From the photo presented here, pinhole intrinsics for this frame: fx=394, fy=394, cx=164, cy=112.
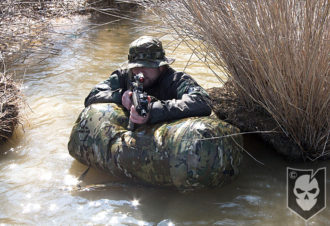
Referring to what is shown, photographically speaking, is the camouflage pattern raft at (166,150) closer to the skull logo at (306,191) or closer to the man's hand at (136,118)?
the man's hand at (136,118)

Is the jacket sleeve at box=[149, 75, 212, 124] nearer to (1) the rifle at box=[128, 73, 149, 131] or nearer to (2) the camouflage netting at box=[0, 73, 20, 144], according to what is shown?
(1) the rifle at box=[128, 73, 149, 131]

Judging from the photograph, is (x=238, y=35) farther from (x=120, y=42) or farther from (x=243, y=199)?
(x=120, y=42)

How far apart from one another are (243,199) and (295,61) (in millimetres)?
1148

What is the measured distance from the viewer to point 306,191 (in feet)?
10.2

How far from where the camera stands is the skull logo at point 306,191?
297 cm

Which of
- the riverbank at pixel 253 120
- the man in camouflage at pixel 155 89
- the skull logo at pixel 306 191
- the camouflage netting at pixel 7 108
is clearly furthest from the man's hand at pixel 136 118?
the camouflage netting at pixel 7 108

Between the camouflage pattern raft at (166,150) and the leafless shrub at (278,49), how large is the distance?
51 cm

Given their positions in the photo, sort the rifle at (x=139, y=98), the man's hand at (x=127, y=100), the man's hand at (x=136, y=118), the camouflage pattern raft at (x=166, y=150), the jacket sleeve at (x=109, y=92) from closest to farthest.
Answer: the camouflage pattern raft at (x=166, y=150), the rifle at (x=139, y=98), the man's hand at (x=136, y=118), the man's hand at (x=127, y=100), the jacket sleeve at (x=109, y=92)

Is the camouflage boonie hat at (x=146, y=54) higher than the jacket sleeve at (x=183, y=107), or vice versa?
the camouflage boonie hat at (x=146, y=54)

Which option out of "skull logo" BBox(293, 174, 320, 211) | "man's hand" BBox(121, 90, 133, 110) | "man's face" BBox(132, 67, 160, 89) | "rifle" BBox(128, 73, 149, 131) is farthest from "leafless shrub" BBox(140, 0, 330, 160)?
"man's hand" BBox(121, 90, 133, 110)

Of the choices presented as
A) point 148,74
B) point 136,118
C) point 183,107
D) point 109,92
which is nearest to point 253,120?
→ point 183,107

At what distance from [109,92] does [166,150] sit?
99 cm

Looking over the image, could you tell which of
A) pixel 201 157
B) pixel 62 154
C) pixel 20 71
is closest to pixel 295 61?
Result: pixel 201 157

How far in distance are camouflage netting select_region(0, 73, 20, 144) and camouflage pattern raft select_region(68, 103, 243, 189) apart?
3.57ft
